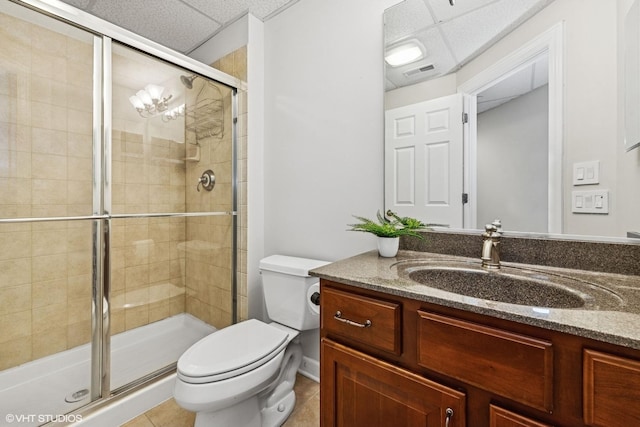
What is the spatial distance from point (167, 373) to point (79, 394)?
404 millimetres

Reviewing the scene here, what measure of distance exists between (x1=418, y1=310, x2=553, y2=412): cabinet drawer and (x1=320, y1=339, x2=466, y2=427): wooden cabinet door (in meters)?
0.07

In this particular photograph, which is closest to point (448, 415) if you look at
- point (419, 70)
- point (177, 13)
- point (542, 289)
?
point (542, 289)

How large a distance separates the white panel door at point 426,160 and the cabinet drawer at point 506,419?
71 centimetres

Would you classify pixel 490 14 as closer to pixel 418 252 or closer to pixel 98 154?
pixel 418 252

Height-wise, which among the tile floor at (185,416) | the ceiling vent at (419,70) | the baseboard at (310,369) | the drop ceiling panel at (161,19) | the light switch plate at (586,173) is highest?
the drop ceiling panel at (161,19)

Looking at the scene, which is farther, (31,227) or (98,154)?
(31,227)

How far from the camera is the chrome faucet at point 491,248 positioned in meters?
1.00

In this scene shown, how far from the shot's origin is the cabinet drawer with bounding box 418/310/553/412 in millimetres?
576

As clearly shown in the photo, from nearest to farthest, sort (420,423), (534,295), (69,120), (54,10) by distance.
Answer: (420,423)
(534,295)
(54,10)
(69,120)

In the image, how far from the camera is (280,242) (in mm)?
1859

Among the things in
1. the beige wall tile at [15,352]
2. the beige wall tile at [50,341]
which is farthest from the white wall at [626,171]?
the beige wall tile at [15,352]

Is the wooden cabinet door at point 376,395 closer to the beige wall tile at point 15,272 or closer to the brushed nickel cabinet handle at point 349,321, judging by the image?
the brushed nickel cabinet handle at point 349,321

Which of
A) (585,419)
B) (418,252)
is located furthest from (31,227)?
(585,419)

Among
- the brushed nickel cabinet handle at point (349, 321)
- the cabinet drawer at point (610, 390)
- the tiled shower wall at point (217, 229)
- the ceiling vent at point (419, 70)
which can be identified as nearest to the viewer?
the cabinet drawer at point (610, 390)
